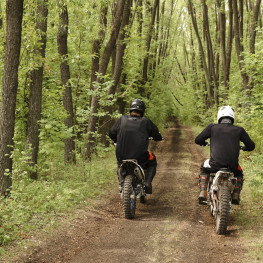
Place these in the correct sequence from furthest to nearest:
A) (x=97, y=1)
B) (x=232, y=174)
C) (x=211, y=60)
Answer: (x=211, y=60) → (x=97, y=1) → (x=232, y=174)

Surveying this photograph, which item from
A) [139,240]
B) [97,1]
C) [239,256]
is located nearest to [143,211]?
[139,240]

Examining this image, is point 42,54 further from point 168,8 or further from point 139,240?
point 168,8

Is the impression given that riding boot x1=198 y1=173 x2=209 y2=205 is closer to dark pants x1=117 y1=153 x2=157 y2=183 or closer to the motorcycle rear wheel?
the motorcycle rear wheel

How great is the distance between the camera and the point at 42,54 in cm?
929

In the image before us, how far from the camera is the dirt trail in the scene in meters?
4.68

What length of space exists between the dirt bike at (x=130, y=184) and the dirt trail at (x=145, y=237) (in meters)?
0.28

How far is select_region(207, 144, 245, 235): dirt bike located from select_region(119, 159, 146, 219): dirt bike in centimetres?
157

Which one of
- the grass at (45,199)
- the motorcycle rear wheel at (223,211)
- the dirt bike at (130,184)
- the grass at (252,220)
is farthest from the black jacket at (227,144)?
the grass at (45,199)

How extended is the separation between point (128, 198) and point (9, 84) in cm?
346

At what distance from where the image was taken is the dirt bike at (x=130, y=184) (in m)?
6.53

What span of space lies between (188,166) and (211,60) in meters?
12.7

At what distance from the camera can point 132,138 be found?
7094mm

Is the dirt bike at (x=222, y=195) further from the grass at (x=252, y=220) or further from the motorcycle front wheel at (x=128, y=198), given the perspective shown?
the motorcycle front wheel at (x=128, y=198)

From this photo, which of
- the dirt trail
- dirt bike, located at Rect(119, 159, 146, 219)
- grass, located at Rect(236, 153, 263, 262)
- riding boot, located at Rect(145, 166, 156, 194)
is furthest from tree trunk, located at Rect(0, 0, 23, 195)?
grass, located at Rect(236, 153, 263, 262)
